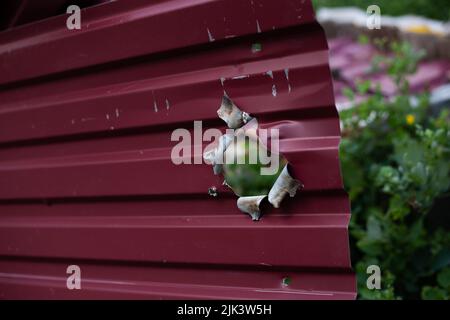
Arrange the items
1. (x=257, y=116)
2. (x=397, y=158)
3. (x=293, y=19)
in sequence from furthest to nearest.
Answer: (x=397, y=158), (x=257, y=116), (x=293, y=19)

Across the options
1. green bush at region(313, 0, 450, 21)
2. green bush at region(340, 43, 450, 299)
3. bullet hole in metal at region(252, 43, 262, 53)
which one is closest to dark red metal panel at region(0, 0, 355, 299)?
bullet hole in metal at region(252, 43, 262, 53)

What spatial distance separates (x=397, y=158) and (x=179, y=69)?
1363 millimetres

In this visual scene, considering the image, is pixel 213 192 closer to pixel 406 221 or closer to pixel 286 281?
pixel 286 281

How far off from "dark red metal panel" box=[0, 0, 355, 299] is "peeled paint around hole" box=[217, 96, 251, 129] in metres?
0.03

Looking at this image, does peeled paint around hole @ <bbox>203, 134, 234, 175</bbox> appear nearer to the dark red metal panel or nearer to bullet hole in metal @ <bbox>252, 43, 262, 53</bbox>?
the dark red metal panel

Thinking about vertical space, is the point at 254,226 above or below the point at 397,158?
below

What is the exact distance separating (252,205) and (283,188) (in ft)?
0.47

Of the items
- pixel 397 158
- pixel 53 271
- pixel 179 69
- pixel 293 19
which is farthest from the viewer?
pixel 397 158

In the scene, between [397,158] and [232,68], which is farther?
[397,158]

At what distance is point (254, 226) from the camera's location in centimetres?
205

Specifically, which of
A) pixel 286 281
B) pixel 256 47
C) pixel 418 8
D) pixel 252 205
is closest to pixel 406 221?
pixel 286 281

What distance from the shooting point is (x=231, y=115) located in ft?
6.65

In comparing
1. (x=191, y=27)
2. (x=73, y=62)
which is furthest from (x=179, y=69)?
(x=73, y=62)

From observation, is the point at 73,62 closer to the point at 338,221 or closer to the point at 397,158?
the point at 338,221
